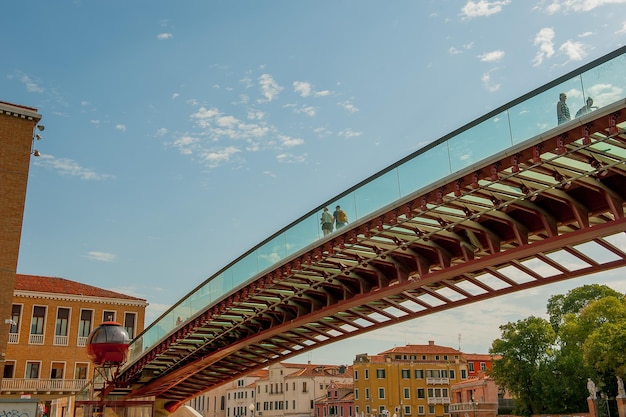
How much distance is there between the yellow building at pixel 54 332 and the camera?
40.9 meters

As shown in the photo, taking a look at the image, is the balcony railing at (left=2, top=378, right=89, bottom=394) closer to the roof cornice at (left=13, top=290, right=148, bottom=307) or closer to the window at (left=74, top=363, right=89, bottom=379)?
the window at (left=74, top=363, right=89, bottom=379)

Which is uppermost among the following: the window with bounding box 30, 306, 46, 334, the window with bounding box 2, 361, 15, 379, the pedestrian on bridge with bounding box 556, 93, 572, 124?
the window with bounding box 30, 306, 46, 334

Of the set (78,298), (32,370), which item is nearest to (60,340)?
(32,370)

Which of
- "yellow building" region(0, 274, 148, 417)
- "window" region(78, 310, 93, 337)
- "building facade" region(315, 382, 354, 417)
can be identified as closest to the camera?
"yellow building" region(0, 274, 148, 417)

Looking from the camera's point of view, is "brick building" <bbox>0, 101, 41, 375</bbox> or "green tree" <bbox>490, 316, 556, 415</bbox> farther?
"green tree" <bbox>490, 316, 556, 415</bbox>

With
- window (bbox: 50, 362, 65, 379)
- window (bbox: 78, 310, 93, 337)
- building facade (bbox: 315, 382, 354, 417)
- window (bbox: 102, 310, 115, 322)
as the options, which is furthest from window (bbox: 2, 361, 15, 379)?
building facade (bbox: 315, 382, 354, 417)

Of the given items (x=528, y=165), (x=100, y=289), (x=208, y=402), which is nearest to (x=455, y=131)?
(x=528, y=165)

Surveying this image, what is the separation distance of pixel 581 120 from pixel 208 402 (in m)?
97.1

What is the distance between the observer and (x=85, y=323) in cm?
4497

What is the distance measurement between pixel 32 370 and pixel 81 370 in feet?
9.71

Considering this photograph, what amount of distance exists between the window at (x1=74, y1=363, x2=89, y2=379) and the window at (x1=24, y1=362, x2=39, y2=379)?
7.52 ft

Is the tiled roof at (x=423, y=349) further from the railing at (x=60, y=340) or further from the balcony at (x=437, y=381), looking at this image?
the railing at (x=60, y=340)

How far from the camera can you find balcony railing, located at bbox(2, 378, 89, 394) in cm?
3972

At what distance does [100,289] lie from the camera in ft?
158
